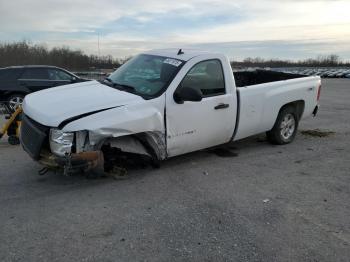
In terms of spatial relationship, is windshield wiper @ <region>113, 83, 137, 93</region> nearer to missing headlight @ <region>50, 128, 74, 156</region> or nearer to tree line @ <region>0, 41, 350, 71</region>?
missing headlight @ <region>50, 128, 74, 156</region>

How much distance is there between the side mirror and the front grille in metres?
1.82

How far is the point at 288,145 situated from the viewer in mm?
7691

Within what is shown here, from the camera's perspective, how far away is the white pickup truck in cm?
475

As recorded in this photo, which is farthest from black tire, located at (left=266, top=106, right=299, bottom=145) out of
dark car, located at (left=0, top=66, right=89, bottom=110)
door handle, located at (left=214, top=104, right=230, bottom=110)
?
dark car, located at (left=0, top=66, right=89, bottom=110)

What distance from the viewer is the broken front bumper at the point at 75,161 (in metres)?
4.67

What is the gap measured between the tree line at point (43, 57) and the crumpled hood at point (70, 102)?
40.6 metres

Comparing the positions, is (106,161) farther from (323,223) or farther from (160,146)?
(323,223)

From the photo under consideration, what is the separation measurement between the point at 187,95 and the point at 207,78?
0.81m

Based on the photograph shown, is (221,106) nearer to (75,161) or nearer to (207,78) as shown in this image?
(207,78)

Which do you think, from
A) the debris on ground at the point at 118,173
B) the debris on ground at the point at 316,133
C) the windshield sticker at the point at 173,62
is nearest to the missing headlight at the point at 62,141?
the debris on ground at the point at 118,173

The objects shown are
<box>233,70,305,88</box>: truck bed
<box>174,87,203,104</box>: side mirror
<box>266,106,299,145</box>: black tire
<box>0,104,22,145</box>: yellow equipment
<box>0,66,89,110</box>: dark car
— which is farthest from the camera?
<box>0,66,89,110</box>: dark car

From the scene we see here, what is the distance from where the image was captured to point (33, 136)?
494cm

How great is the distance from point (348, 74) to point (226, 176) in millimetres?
54691

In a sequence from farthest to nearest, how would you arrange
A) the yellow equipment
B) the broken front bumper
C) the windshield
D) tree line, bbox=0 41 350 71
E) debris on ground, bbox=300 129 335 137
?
tree line, bbox=0 41 350 71 < debris on ground, bbox=300 129 335 137 < the yellow equipment < the windshield < the broken front bumper
